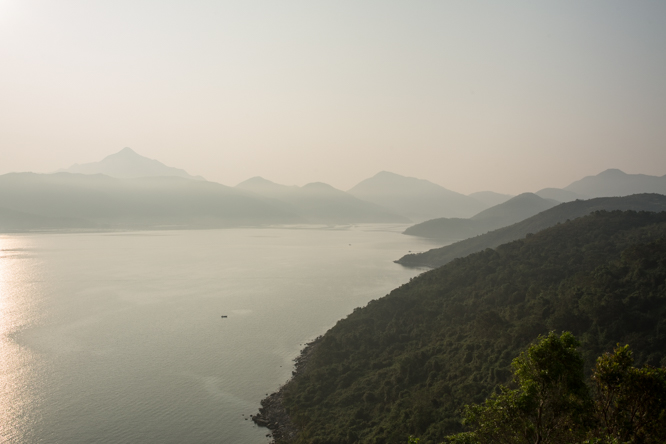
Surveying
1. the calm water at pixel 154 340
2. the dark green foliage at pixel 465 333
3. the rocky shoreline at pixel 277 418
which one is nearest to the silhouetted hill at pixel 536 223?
the calm water at pixel 154 340

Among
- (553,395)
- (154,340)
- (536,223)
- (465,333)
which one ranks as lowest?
(154,340)

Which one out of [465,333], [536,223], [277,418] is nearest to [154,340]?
[277,418]

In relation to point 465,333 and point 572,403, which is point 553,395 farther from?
point 465,333

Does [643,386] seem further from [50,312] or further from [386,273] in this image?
[386,273]

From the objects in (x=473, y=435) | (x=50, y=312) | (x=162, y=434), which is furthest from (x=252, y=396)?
(x=50, y=312)

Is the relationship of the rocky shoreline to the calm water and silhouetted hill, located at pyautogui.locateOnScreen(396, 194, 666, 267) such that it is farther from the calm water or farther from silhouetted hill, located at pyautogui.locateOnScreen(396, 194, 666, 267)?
silhouetted hill, located at pyautogui.locateOnScreen(396, 194, 666, 267)

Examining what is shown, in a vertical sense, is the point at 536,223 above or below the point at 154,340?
above
